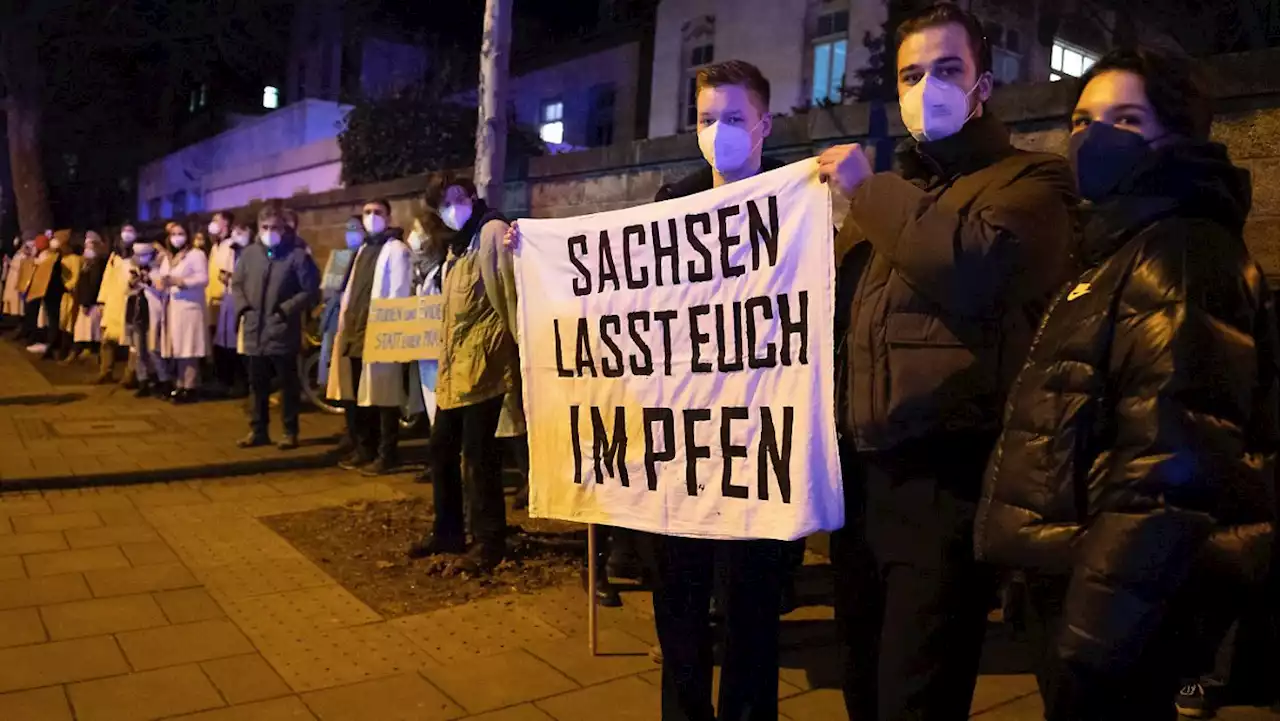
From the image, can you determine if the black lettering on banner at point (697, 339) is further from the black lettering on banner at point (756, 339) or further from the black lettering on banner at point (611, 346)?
the black lettering on banner at point (611, 346)

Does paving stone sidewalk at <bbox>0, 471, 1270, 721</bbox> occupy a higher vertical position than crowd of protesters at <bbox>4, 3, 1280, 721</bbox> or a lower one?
lower

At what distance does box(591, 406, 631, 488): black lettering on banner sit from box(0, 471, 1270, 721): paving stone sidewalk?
893 mm

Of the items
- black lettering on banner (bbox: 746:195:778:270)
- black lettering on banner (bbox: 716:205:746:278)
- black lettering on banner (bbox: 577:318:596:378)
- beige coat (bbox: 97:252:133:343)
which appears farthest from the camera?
beige coat (bbox: 97:252:133:343)

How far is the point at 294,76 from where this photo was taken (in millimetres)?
28141

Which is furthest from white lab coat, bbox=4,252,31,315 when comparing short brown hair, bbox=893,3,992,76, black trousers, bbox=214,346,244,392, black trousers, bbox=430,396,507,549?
short brown hair, bbox=893,3,992,76

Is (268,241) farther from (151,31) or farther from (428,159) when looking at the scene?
(151,31)

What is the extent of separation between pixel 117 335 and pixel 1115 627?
1255 centimetres

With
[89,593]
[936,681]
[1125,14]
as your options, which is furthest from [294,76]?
[936,681]

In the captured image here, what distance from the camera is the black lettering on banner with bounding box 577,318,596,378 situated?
3.46 meters

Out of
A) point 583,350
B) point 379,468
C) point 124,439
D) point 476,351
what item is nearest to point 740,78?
point 583,350

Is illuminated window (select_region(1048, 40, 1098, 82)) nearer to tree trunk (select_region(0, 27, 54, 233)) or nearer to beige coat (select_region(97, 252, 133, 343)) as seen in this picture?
beige coat (select_region(97, 252, 133, 343))

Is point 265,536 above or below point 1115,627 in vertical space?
below

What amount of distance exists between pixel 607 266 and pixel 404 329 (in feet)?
11.3

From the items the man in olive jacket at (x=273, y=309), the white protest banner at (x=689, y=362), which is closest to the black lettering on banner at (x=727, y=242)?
the white protest banner at (x=689, y=362)
